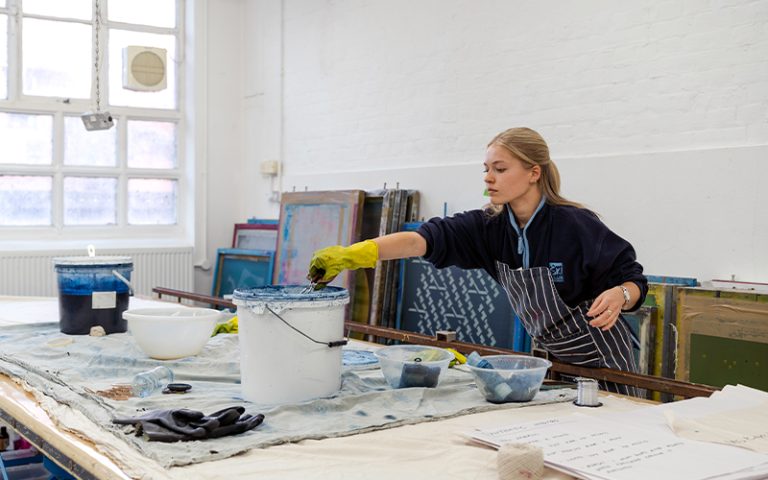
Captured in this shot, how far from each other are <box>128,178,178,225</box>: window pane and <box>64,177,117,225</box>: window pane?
146 mm

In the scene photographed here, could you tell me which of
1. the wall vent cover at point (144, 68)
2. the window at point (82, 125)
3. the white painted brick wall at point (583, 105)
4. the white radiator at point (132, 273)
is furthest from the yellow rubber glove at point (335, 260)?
the wall vent cover at point (144, 68)

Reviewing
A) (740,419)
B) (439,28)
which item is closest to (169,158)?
(439,28)

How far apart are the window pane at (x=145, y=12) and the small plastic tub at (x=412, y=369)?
5.22 m

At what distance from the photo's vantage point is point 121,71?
622 cm

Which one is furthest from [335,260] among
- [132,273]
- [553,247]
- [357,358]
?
[132,273]

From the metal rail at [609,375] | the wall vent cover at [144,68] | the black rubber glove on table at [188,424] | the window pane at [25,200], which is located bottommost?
the black rubber glove on table at [188,424]

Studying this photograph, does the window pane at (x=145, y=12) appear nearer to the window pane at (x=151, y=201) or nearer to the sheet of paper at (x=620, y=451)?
the window pane at (x=151, y=201)

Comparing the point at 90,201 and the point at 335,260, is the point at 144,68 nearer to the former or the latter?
the point at 90,201

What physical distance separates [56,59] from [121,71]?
1.59ft

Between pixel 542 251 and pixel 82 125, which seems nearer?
pixel 542 251

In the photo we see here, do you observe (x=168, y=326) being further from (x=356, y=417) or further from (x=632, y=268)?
(x=632, y=268)

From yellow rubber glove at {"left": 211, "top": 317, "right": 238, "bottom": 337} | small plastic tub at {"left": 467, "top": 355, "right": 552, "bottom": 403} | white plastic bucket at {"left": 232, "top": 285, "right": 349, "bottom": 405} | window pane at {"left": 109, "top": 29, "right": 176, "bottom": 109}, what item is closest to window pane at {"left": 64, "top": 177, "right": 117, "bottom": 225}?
window pane at {"left": 109, "top": 29, "right": 176, "bottom": 109}

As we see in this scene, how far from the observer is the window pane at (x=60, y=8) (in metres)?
5.89

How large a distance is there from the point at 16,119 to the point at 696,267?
501cm
